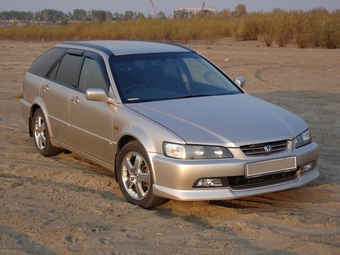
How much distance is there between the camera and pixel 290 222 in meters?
5.05

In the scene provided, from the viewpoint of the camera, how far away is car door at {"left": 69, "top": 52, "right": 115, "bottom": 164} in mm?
6194

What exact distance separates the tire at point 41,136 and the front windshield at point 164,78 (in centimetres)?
170

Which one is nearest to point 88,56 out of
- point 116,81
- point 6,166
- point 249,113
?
point 116,81

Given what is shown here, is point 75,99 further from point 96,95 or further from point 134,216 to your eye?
point 134,216

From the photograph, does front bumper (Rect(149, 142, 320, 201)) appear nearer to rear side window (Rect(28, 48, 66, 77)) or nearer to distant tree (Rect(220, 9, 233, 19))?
rear side window (Rect(28, 48, 66, 77))

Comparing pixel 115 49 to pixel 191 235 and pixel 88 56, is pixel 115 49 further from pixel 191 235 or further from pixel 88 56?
pixel 191 235

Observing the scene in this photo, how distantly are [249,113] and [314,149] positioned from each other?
743mm

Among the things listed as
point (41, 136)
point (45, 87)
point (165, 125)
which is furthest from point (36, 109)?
point (165, 125)

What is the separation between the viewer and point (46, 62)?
26.2 feet

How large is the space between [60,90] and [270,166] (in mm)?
3086

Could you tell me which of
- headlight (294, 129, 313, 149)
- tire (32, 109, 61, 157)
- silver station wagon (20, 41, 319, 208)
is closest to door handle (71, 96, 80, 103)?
silver station wagon (20, 41, 319, 208)

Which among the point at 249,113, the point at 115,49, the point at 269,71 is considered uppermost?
the point at 115,49

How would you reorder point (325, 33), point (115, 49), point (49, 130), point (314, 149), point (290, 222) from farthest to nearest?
point (325, 33) → point (49, 130) → point (115, 49) → point (314, 149) → point (290, 222)

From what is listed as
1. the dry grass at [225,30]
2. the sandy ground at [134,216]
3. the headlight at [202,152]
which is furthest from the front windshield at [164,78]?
the dry grass at [225,30]
